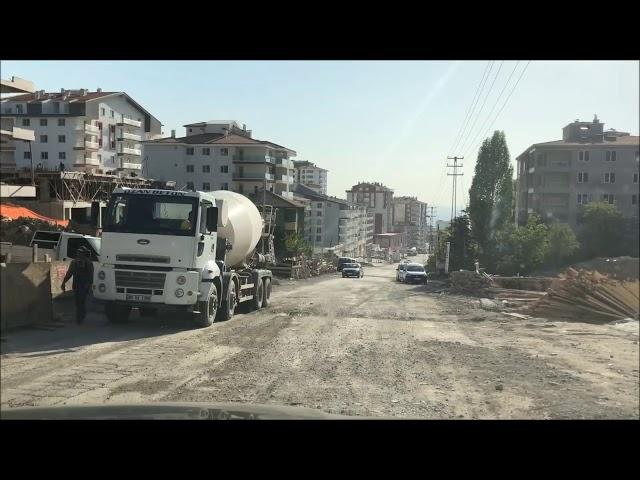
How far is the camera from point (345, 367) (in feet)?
32.1

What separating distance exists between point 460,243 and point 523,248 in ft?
75.1

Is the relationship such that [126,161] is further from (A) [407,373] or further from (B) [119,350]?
(A) [407,373]

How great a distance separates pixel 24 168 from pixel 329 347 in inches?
452

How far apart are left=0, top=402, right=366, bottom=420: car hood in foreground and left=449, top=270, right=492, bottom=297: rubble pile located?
21.3 metres

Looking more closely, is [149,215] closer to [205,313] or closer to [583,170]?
[205,313]

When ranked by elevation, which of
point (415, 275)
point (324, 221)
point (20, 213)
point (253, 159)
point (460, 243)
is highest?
point (253, 159)

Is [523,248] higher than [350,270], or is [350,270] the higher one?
[523,248]

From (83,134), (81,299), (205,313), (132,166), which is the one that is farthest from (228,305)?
(83,134)

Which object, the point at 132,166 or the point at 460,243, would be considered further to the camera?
the point at 460,243

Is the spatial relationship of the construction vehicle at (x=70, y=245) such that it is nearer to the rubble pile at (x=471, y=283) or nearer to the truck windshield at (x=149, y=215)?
the truck windshield at (x=149, y=215)

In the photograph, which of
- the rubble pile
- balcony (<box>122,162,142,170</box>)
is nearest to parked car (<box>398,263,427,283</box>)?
the rubble pile

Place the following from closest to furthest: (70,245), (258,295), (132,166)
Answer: (70,245) → (132,166) → (258,295)
